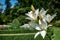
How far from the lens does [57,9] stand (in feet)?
39.4

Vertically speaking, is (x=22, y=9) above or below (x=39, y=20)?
above

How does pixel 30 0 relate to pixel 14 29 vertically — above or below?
above

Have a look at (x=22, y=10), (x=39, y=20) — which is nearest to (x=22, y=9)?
(x=22, y=10)

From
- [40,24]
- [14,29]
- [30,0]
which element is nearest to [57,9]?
[30,0]

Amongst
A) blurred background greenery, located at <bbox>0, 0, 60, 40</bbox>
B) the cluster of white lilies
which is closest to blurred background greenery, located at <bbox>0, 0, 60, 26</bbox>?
blurred background greenery, located at <bbox>0, 0, 60, 40</bbox>

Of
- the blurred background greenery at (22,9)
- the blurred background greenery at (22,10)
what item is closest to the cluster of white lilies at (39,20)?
the blurred background greenery at (22,10)

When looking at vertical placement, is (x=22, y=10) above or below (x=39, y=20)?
above

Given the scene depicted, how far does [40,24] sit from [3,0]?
38.3ft

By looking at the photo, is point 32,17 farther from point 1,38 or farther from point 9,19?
point 9,19

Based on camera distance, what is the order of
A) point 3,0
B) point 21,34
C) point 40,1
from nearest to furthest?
1. point 21,34
2. point 40,1
3. point 3,0

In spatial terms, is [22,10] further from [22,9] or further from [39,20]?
[39,20]

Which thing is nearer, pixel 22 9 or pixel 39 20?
pixel 39 20

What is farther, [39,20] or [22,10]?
[22,10]

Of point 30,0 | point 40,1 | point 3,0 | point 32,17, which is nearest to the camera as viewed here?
point 32,17
